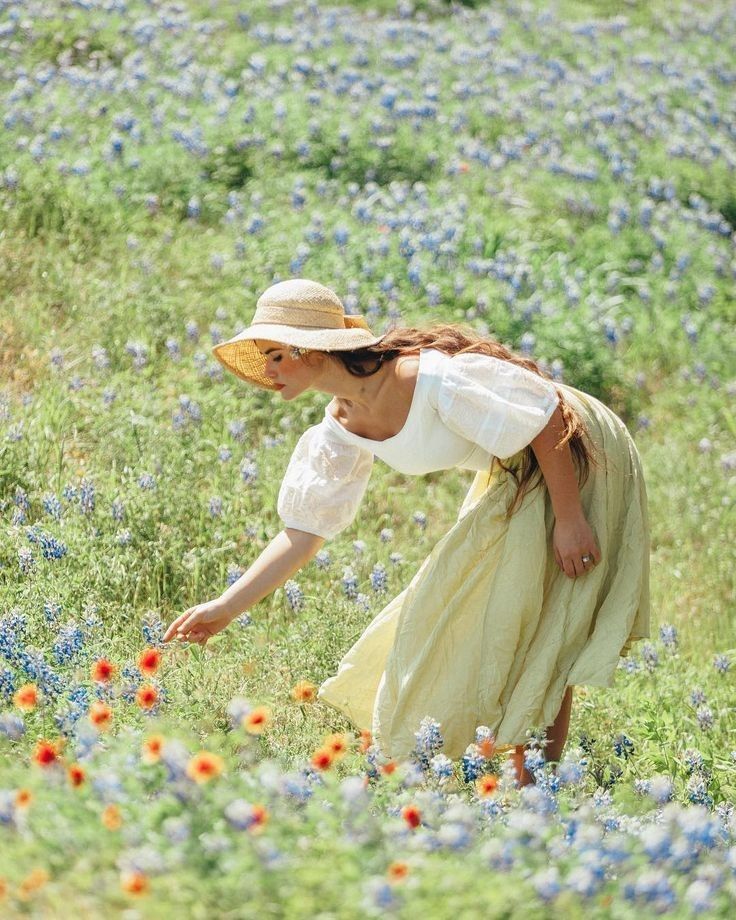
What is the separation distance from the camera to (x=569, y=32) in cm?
1170

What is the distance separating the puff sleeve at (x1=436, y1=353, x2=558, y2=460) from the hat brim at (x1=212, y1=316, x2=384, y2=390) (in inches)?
9.2

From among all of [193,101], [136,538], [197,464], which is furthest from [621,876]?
[193,101]

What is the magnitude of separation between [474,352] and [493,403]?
0.20 metres

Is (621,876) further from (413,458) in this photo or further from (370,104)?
(370,104)

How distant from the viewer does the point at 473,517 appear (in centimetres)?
354

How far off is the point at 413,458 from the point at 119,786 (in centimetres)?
146

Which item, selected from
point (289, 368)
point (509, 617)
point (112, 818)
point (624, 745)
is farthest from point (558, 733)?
point (112, 818)

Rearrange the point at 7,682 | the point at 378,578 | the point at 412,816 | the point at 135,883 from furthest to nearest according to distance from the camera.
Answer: the point at 378,578 → the point at 7,682 → the point at 412,816 → the point at 135,883

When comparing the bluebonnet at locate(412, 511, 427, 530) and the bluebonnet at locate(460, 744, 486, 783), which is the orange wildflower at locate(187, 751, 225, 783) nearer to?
the bluebonnet at locate(460, 744, 486, 783)

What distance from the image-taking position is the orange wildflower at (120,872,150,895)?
76.9 inches

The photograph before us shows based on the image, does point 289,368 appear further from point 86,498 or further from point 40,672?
point 86,498

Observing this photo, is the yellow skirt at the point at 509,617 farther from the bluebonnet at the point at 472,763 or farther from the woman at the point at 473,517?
the bluebonnet at the point at 472,763

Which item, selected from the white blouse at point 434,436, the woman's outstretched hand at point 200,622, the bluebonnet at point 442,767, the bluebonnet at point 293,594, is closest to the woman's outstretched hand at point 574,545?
the white blouse at point 434,436

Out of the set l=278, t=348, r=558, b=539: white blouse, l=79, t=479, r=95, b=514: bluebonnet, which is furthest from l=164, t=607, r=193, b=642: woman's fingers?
l=79, t=479, r=95, b=514: bluebonnet
